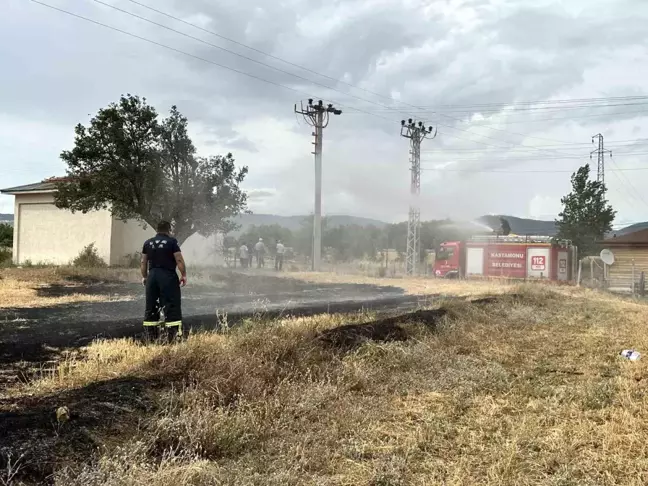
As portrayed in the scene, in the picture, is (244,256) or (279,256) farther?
(244,256)

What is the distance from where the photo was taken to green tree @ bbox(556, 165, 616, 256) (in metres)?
32.5

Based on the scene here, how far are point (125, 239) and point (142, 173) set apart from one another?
6.55m

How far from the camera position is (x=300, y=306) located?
492 inches

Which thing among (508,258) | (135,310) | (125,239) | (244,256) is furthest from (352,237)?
(135,310)

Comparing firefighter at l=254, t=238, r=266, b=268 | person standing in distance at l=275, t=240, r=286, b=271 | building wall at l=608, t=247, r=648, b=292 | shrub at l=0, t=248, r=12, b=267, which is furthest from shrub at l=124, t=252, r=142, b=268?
building wall at l=608, t=247, r=648, b=292

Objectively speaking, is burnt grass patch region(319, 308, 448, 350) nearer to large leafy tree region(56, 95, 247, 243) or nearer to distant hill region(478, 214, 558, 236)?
large leafy tree region(56, 95, 247, 243)

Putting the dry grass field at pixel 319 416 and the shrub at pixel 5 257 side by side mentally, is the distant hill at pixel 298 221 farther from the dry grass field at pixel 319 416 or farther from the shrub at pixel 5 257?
the dry grass field at pixel 319 416

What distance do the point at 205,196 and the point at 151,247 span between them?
11.6 meters

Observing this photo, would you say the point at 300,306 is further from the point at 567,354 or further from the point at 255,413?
the point at 255,413

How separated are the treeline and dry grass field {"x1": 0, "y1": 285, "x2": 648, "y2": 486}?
3013cm

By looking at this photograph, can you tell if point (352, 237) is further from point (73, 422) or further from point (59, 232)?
point (73, 422)

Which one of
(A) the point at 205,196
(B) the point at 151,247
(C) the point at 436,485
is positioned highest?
(A) the point at 205,196

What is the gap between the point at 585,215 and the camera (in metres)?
32.6

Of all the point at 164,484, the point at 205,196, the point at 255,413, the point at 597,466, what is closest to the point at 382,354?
the point at 255,413
